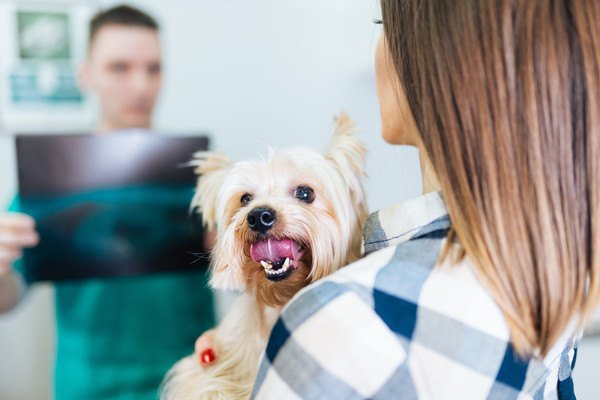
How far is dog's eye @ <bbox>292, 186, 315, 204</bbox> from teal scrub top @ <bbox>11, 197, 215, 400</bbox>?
44cm

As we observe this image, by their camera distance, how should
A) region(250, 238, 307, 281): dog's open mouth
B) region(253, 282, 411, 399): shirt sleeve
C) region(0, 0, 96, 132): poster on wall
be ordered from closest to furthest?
region(253, 282, 411, 399): shirt sleeve → region(250, 238, 307, 281): dog's open mouth → region(0, 0, 96, 132): poster on wall

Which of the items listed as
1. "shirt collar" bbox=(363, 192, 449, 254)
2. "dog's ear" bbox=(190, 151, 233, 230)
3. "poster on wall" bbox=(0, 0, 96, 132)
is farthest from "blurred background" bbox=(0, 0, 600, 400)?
"shirt collar" bbox=(363, 192, 449, 254)

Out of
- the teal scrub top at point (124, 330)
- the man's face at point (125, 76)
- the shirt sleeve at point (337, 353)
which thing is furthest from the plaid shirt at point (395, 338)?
the man's face at point (125, 76)

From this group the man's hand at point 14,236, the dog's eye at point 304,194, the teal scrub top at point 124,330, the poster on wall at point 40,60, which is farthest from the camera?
the poster on wall at point 40,60

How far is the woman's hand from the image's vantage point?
0.74 meters

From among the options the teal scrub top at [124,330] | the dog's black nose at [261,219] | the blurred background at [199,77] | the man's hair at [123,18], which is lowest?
the teal scrub top at [124,330]

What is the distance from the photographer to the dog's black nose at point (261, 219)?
68 centimetres

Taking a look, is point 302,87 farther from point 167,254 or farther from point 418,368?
point 418,368

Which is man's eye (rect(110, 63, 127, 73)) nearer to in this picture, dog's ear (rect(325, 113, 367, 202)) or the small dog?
the small dog

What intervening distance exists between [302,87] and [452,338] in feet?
2.82

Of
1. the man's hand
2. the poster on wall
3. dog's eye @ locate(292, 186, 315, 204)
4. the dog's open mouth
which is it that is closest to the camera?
the dog's open mouth

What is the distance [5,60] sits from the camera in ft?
3.98

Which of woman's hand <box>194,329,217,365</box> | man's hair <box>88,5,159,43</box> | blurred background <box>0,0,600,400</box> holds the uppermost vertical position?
man's hair <box>88,5,159,43</box>

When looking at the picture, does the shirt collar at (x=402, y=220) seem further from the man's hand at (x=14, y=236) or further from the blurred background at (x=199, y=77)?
the man's hand at (x=14, y=236)
